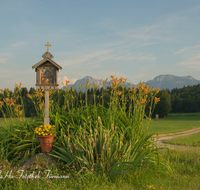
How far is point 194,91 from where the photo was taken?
3046 inches

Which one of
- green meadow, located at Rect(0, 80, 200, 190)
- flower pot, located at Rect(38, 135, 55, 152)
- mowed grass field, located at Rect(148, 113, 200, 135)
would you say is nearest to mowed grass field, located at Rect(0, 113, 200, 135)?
mowed grass field, located at Rect(148, 113, 200, 135)

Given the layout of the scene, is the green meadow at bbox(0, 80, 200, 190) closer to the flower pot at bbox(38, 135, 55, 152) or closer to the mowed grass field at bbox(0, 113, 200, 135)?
the flower pot at bbox(38, 135, 55, 152)

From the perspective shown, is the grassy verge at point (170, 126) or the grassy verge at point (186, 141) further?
the grassy verge at point (170, 126)

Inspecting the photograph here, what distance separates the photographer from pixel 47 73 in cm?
601

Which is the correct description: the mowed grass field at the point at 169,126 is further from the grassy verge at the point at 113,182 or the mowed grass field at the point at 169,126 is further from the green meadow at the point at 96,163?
the grassy verge at the point at 113,182

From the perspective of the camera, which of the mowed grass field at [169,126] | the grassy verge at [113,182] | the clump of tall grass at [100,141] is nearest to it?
the grassy verge at [113,182]

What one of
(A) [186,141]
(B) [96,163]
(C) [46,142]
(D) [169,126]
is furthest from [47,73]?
(D) [169,126]

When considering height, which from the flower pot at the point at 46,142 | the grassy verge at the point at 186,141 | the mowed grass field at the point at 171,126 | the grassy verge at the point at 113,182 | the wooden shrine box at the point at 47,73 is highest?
the wooden shrine box at the point at 47,73

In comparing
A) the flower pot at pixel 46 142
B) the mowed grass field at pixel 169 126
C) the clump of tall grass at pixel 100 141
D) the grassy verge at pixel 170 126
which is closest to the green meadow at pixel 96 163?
the clump of tall grass at pixel 100 141

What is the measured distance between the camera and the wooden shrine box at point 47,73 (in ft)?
19.4

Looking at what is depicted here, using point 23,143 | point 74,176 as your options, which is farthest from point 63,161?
point 23,143

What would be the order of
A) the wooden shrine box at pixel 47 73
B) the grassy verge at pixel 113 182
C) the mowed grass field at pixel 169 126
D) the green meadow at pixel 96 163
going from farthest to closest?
the mowed grass field at pixel 169 126 → the wooden shrine box at pixel 47 73 → the green meadow at pixel 96 163 → the grassy verge at pixel 113 182

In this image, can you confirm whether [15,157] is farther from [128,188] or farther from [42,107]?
[128,188]

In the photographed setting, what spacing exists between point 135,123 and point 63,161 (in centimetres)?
227
